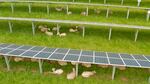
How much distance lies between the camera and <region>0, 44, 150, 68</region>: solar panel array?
7.57m

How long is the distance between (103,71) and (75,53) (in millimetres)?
1332

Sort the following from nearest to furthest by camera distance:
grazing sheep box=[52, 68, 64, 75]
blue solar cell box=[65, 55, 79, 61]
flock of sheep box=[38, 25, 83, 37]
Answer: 1. blue solar cell box=[65, 55, 79, 61]
2. grazing sheep box=[52, 68, 64, 75]
3. flock of sheep box=[38, 25, 83, 37]

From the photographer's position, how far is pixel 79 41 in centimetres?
1069

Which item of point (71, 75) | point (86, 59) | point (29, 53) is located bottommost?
point (71, 75)

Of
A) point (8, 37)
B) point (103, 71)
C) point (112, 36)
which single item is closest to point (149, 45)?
point (112, 36)

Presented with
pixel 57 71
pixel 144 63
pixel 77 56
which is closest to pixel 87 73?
pixel 77 56

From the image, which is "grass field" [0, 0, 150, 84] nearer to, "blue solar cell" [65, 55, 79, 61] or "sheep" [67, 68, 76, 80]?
"sheep" [67, 68, 76, 80]

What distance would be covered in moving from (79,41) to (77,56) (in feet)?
9.27

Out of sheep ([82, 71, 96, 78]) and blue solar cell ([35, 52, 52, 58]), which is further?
sheep ([82, 71, 96, 78])

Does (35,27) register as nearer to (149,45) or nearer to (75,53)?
(75,53)

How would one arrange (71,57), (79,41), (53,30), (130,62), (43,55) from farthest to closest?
(53,30) → (79,41) → (43,55) → (71,57) → (130,62)

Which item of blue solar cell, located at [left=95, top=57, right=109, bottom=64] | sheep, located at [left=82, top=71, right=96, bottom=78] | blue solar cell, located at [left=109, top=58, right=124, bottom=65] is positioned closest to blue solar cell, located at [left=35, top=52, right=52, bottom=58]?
sheep, located at [left=82, top=71, right=96, bottom=78]

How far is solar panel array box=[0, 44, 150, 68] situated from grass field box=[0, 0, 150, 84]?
2.15ft

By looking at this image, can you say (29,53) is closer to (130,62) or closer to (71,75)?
(71,75)
